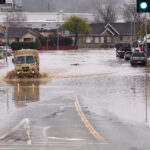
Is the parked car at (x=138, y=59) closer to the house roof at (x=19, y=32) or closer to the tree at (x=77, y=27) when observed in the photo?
the tree at (x=77, y=27)

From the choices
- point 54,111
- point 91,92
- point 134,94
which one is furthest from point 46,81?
point 54,111

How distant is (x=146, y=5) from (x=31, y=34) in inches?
5056

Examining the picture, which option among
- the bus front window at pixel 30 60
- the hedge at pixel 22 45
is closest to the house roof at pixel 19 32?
the hedge at pixel 22 45

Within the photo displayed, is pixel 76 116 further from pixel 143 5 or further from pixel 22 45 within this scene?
pixel 22 45

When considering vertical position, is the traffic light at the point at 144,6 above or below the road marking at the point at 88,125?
above

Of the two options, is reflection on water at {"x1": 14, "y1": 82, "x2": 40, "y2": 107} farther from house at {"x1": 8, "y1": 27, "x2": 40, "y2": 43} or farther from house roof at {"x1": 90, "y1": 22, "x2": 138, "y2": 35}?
house roof at {"x1": 90, "y1": 22, "x2": 138, "y2": 35}

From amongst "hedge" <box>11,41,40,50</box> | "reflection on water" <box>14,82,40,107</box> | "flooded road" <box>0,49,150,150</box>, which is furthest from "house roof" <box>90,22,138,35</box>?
"flooded road" <box>0,49,150,150</box>

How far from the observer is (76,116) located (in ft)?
67.7

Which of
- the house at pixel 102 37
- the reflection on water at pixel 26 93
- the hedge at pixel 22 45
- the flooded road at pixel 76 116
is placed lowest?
the reflection on water at pixel 26 93

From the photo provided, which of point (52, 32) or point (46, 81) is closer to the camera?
point (46, 81)

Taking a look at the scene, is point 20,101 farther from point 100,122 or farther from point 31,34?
point 31,34

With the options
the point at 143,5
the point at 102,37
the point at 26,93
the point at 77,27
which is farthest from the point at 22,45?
the point at 143,5

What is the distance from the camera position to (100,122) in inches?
741

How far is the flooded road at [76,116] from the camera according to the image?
14.3 meters
